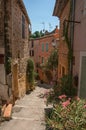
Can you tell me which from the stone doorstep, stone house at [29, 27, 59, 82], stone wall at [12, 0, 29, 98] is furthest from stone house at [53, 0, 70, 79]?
stone house at [29, 27, 59, 82]

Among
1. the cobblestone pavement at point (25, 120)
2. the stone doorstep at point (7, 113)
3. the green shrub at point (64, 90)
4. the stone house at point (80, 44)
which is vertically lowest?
the cobblestone pavement at point (25, 120)

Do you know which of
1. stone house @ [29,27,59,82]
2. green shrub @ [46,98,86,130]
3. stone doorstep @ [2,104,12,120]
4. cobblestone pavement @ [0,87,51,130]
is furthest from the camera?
stone house @ [29,27,59,82]

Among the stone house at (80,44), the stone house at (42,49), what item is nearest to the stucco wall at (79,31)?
the stone house at (80,44)

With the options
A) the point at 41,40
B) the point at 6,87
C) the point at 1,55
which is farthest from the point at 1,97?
the point at 41,40

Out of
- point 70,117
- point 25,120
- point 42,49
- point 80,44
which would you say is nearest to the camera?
point 70,117

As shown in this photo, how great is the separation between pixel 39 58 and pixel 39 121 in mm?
25783

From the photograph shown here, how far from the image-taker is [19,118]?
7.27 meters

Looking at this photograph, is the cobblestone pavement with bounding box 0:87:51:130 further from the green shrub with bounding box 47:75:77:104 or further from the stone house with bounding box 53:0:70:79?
the stone house with bounding box 53:0:70:79

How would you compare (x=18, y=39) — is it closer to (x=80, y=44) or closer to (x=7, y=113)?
(x=7, y=113)

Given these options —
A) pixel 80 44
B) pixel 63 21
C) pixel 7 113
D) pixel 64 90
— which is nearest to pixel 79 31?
pixel 80 44

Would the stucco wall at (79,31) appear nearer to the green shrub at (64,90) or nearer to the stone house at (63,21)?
the green shrub at (64,90)

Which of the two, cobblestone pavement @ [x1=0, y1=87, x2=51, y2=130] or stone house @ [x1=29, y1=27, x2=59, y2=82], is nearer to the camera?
cobblestone pavement @ [x1=0, y1=87, x2=51, y2=130]

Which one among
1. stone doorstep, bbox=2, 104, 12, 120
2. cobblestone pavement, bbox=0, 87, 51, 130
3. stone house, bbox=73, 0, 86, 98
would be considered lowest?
cobblestone pavement, bbox=0, 87, 51, 130

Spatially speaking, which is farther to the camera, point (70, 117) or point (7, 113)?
point (7, 113)
